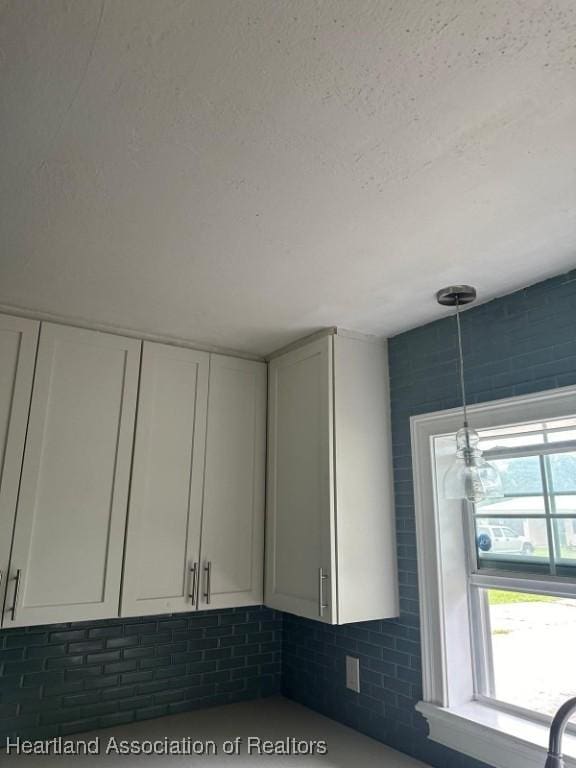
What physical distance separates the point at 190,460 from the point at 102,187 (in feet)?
4.25

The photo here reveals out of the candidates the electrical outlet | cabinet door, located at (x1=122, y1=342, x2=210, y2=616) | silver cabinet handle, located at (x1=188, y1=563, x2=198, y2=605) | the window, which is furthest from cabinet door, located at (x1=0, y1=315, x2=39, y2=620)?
the window

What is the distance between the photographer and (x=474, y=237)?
1.47m

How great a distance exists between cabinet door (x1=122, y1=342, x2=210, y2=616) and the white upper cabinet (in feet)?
1.21

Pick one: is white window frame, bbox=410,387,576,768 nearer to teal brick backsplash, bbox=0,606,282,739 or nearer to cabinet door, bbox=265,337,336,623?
cabinet door, bbox=265,337,336,623

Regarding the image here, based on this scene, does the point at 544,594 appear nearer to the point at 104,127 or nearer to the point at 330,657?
the point at 330,657

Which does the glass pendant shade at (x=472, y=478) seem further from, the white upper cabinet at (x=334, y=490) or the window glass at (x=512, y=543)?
the white upper cabinet at (x=334, y=490)

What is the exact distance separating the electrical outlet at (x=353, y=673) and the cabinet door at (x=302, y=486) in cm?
34

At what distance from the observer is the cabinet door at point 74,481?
6.15ft

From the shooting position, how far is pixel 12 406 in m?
1.93


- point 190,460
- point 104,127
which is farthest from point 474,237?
point 190,460

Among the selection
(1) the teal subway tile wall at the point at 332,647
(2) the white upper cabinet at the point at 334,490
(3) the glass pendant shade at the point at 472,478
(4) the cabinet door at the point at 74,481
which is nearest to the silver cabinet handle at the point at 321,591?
(2) the white upper cabinet at the point at 334,490

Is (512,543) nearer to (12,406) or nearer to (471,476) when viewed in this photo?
(471,476)

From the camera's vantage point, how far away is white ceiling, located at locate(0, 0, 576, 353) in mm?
846

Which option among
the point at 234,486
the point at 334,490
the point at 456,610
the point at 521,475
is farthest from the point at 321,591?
the point at 521,475
